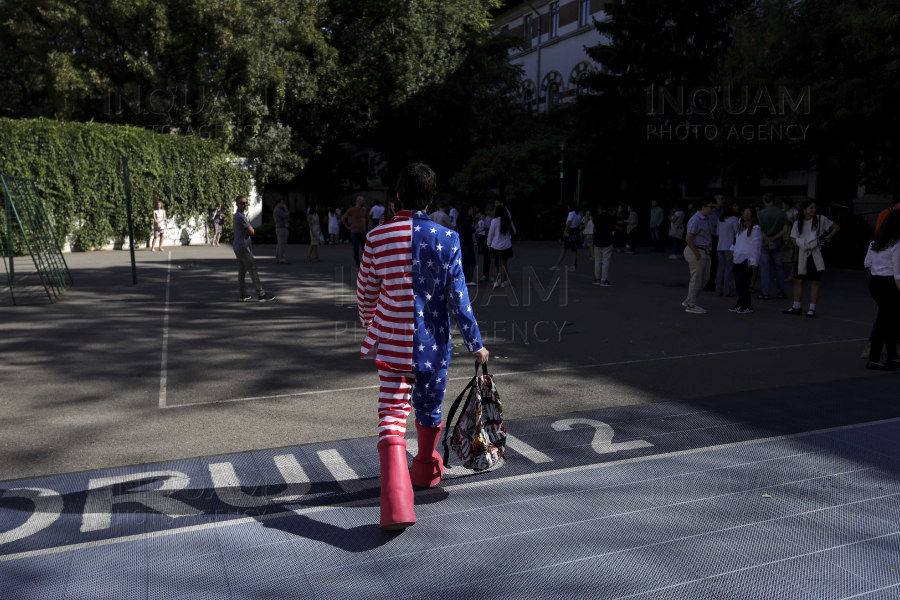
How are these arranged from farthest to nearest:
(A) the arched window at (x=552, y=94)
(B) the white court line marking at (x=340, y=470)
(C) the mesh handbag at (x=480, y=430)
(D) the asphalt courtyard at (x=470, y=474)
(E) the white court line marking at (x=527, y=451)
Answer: (A) the arched window at (x=552, y=94)
(E) the white court line marking at (x=527, y=451)
(B) the white court line marking at (x=340, y=470)
(C) the mesh handbag at (x=480, y=430)
(D) the asphalt courtyard at (x=470, y=474)

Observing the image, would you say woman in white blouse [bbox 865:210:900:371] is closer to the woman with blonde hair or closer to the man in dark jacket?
the man in dark jacket

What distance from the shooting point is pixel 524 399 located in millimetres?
6070

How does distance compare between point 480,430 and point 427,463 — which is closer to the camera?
point 480,430

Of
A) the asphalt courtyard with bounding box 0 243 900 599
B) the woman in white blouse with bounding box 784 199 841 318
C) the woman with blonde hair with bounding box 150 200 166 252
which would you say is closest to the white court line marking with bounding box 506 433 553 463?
the asphalt courtyard with bounding box 0 243 900 599

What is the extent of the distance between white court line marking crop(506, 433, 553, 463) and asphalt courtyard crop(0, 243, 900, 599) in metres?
0.02

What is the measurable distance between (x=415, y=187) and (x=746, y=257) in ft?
28.7

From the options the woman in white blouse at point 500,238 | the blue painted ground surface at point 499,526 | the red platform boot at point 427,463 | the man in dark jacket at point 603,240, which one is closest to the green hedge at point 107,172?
the woman in white blouse at point 500,238

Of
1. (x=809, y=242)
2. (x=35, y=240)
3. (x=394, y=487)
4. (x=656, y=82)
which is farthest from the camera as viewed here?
(x=656, y=82)

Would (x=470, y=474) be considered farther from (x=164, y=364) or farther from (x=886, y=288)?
(x=886, y=288)

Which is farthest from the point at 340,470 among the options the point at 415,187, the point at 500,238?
the point at 500,238

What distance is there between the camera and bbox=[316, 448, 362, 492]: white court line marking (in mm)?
4230

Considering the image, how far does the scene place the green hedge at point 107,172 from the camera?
21.5 meters

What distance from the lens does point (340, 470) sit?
14.6ft

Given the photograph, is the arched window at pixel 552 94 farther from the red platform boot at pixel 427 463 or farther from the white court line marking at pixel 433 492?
the red platform boot at pixel 427 463
